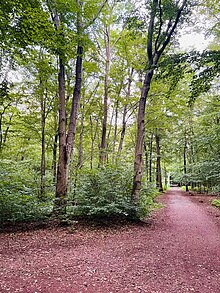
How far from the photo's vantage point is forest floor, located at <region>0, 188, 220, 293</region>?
272cm

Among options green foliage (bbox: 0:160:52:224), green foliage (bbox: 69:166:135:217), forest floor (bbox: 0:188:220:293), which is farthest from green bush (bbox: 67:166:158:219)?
green foliage (bbox: 0:160:52:224)

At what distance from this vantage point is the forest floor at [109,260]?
2717 mm

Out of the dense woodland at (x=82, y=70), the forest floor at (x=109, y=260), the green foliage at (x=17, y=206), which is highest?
the dense woodland at (x=82, y=70)

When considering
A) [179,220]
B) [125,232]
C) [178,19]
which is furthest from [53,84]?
[179,220]

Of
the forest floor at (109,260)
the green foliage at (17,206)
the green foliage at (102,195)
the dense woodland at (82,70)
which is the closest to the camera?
the forest floor at (109,260)

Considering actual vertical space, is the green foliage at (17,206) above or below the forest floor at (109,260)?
above

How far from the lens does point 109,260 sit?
3562 mm

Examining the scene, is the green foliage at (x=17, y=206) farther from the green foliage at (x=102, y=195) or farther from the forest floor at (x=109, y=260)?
the green foliage at (x=102, y=195)

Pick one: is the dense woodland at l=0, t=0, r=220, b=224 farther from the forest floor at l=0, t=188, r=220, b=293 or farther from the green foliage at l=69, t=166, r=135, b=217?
the forest floor at l=0, t=188, r=220, b=293

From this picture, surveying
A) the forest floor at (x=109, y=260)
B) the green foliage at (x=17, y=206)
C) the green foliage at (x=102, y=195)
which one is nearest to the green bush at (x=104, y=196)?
the green foliage at (x=102, y=195)

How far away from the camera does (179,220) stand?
755 centimetres

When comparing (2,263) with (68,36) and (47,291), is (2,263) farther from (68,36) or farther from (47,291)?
(68,36)

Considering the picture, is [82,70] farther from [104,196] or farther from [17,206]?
[17,206]

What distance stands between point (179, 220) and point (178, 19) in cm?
745
